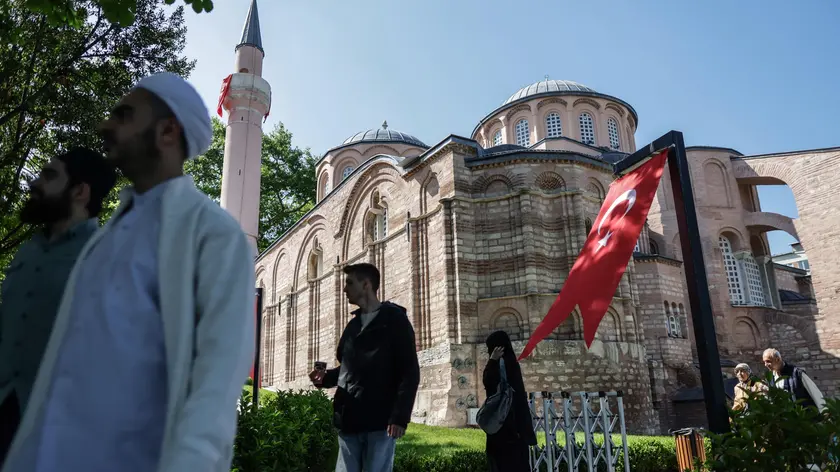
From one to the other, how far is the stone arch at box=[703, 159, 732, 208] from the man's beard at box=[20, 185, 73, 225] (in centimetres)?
2581

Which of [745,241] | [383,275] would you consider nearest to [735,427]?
[383,275]

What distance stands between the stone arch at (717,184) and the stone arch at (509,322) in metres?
14.1

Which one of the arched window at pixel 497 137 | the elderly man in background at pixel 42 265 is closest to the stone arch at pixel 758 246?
the arched window at pixel 497 137

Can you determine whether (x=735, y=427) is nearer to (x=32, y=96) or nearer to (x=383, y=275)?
(x=32, y=96)

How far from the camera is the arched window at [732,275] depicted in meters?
23.5

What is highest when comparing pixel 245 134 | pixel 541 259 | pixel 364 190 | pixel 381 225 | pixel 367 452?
pixel 245 134

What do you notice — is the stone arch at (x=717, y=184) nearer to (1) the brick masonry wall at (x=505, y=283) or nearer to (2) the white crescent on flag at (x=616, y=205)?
(1) the brick masonry wall at (x=505, y=283)

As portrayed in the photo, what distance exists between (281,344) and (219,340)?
25.7m

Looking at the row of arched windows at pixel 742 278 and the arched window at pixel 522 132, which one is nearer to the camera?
the row of arched windows at pixel 742 278

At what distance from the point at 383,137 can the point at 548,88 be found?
8718mm

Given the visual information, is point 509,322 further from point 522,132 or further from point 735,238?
point 735,238

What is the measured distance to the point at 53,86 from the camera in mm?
9375

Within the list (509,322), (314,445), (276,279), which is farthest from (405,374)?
(276,279)

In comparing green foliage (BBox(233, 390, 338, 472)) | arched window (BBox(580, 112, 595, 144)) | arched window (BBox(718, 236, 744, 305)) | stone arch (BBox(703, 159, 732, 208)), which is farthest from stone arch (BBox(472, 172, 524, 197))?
A: arched window (BBox(718, 236, 744, 305))
